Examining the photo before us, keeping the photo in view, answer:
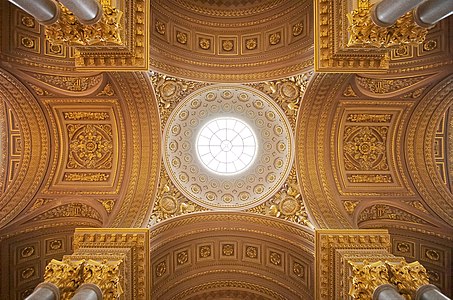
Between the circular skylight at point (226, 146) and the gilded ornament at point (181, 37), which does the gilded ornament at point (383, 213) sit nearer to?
the circular skylight at point (226, 146)

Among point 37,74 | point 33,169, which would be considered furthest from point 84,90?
point 33,169

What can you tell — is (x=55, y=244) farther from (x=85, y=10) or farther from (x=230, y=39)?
(x=230, y=39)

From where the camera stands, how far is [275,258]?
14.5 meters

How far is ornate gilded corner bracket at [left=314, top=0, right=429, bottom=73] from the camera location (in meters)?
9.65

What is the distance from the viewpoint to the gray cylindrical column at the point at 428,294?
27.8 feet

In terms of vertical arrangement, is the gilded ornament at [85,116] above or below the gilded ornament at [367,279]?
above

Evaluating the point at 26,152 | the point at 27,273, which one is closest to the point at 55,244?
the point at 27,273

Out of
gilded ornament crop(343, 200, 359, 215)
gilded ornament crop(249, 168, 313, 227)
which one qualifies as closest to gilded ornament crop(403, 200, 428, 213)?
gilded ornament crop(343, 200, 359, 215)

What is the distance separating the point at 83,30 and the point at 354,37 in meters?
6.90

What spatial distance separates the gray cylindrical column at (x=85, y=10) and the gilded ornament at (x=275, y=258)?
9.95 meters

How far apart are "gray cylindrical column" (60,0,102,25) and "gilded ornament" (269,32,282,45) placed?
20.7 feet

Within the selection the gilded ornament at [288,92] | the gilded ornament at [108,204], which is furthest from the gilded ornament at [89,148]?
the gilded ornament at [288,92]

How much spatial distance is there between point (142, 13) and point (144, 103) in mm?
3216

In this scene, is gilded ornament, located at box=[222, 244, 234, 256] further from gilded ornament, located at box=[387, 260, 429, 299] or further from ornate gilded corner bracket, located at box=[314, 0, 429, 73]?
ornate gilded corner bracket, located at box=[314, 0, 429, 73]
